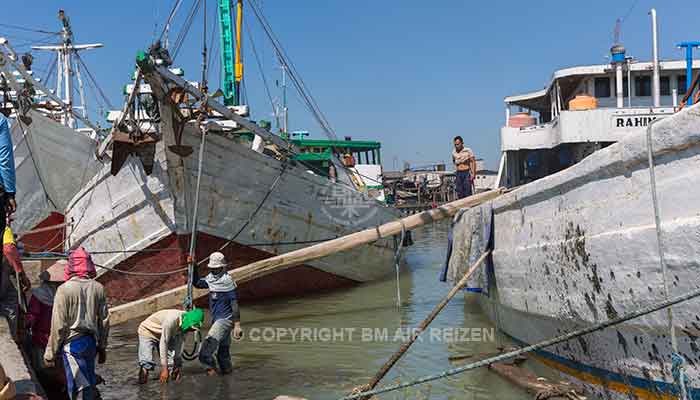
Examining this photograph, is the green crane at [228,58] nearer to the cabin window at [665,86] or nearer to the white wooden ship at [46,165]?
the white wooden ship at [46,165]

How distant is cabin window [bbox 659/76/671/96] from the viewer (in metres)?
14.0

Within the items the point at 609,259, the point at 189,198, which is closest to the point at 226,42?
the point at 189,198

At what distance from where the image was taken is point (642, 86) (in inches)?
547

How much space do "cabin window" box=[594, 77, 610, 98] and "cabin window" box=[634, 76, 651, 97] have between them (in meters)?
0.62

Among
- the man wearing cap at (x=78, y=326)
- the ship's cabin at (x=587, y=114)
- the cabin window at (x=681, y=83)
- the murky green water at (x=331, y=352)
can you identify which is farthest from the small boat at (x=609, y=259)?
A: the cabin window at (x=681, y=83)

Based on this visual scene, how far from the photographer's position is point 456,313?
9.74 m

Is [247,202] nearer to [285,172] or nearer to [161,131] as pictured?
[285,172]

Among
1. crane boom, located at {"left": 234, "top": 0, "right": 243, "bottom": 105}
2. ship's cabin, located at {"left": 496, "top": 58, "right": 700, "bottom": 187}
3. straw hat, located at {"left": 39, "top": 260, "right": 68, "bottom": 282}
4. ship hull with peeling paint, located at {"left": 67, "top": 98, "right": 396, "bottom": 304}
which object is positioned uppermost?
crane boom, located at {"left": 234, "top": 0, "right": 243, "bottom": 105}

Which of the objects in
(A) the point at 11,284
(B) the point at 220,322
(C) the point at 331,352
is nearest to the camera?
(A) the point at 11,284

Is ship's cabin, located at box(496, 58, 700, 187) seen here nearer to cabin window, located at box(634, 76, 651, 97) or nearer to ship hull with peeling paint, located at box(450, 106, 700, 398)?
cabin window, located at box(634, 76, 651, 97)

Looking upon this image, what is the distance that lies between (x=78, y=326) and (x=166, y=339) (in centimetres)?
161

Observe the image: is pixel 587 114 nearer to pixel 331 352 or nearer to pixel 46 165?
pixel 331 352

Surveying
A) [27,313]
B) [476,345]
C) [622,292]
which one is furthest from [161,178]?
[622,292]

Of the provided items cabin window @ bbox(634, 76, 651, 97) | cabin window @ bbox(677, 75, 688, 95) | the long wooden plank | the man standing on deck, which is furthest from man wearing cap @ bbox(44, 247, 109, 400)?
cabin window @ bbox(677, 75, 688, 95)
